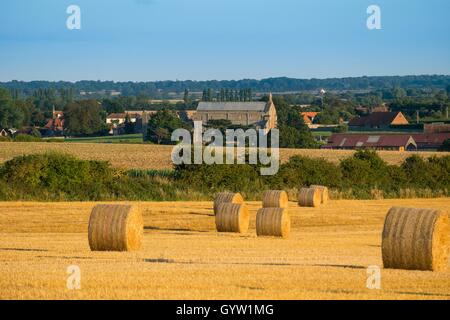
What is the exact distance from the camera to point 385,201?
41312mm

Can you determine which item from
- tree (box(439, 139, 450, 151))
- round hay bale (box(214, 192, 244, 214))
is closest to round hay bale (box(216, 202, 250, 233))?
round hay bale (box(214, 192, 244, 214))

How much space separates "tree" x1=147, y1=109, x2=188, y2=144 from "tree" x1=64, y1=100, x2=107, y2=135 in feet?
66.5

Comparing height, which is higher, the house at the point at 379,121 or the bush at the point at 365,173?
the bush at the point at 365,173

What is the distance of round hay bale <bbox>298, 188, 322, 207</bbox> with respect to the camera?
3725 cm

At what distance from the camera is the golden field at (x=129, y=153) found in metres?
59.5

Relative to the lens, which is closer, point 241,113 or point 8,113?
point 8,113

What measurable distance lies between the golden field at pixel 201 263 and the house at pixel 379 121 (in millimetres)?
95411

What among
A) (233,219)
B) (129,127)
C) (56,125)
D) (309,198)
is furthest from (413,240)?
(56,125)

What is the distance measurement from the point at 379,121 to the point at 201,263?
11473 centimetres

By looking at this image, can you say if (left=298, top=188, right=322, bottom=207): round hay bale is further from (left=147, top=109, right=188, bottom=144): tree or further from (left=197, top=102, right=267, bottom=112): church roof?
(left=197, top=102, right=267, bottom=112): church roof

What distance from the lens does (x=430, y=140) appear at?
283 feet

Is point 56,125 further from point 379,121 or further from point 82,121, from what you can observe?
point 379,121

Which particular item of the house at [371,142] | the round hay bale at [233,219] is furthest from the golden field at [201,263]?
the house at [371,142]

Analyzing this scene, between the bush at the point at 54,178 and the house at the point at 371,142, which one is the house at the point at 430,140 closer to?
the house at the point at 371,142
